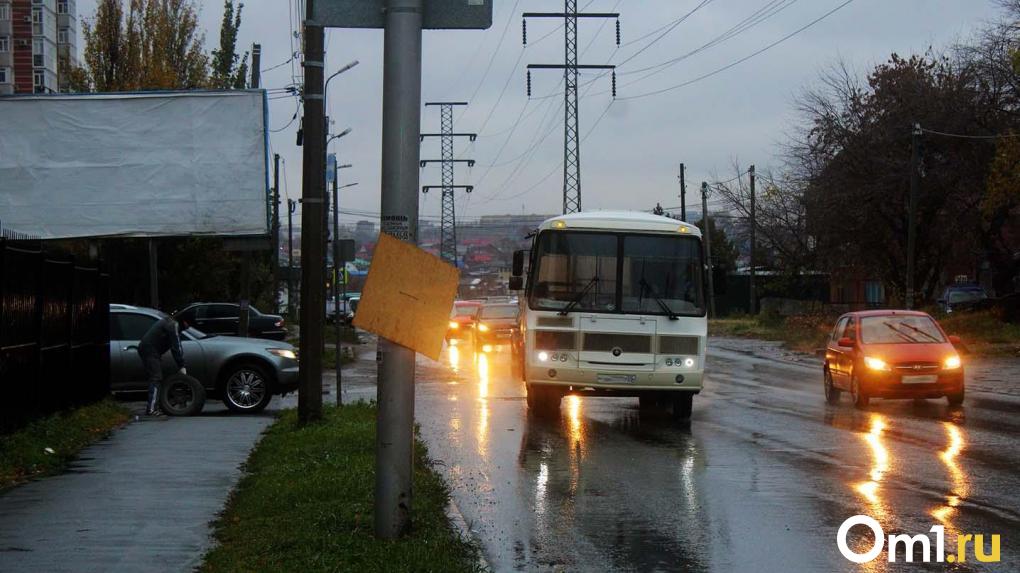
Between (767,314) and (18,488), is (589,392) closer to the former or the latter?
(18,488)

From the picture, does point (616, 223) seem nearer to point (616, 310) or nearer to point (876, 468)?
point (616, 310)

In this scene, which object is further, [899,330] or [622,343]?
[899,330]

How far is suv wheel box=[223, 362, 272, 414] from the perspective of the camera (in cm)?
1838

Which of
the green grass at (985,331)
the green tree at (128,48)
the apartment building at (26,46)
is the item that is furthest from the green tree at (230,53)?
the apartment building at (26,46)

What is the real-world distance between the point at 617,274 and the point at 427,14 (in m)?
9.42

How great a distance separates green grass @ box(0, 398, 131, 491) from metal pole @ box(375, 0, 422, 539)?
418 centimetres

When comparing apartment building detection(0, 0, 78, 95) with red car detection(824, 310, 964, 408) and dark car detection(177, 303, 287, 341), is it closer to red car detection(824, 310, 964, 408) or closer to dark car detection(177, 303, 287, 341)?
dark car detection(177, 303, 287, 341)

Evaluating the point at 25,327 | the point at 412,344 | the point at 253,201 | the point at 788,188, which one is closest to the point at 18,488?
the point at 25,327

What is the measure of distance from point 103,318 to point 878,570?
12.8 meters

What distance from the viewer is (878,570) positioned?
7.57 metres

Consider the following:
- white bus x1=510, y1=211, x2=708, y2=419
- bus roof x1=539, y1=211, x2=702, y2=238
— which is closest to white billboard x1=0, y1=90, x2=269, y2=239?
bus roof x1=539, y1=211, x2=702, y2=238

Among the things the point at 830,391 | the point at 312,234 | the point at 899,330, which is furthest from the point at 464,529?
the point at 830,391
